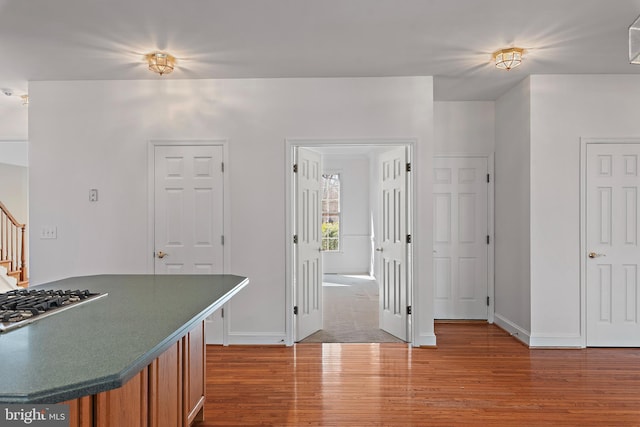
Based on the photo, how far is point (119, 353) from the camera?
3.94 ft

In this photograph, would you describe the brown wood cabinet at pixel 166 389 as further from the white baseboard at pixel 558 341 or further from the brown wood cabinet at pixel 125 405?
the white baseboard at pixel 558 341

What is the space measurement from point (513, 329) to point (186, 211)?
365cm

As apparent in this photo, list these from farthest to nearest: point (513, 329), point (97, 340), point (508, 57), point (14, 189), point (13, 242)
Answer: point (14, 189)
point (13, 242)
point (513, 329)
point (508, 57)
point (97, 340)

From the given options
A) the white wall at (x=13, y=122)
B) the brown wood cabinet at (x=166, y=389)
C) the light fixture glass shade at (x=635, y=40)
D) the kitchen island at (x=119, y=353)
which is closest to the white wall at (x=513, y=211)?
the light fixture glass shade at (x=635, y=40)

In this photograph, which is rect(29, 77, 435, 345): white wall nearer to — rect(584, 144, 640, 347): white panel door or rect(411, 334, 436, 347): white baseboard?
rect(411, 334, 436, 347): white baseboard

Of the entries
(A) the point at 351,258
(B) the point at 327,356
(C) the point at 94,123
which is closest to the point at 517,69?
(B) the point at 327,356

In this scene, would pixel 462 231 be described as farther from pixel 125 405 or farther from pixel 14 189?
pixel 14 189

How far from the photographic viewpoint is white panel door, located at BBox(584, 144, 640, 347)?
12.4ft

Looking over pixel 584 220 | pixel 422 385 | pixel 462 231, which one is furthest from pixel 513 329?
pixel 422 385

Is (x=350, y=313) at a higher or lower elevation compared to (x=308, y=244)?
lower

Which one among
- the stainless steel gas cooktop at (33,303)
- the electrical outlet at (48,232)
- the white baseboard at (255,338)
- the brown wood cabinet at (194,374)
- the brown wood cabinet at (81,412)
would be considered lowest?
the white baseboard at (255,338)

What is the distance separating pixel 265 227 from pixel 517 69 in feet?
9.29

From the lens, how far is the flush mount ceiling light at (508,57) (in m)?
3.20

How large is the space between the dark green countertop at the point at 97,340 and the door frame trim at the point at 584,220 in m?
3.39
